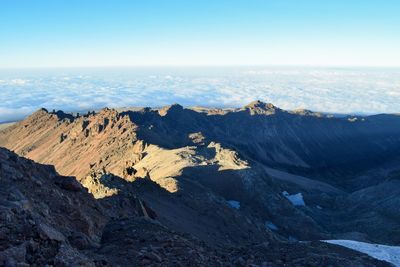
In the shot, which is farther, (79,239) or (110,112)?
(110,112)

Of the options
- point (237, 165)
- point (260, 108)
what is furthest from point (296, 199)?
point (260, 108)

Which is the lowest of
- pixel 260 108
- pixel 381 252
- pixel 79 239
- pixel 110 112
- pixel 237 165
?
pixel 260 108

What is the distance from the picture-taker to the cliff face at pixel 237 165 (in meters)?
41.8

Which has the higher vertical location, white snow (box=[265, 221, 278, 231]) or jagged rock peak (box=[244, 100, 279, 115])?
white snow (box=[265, 221, 278, 231])

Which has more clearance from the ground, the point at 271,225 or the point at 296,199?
the point at 271,225

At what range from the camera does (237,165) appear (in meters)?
66.2

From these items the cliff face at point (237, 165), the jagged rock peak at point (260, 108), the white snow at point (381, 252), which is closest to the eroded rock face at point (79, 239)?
the white snow at point (381, 252)

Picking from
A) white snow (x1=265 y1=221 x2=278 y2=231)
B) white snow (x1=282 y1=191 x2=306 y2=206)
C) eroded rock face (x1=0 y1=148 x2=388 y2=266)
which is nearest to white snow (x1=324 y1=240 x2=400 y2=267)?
eroded rock face (x1=0 y1=148 x2=388 y2=266)

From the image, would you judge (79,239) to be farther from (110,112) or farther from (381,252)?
(110,112)

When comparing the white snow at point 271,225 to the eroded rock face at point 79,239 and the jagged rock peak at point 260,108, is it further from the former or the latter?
the jagged rock peak at point 260,108

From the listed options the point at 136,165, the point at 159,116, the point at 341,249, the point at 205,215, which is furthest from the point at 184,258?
the point at 159,116

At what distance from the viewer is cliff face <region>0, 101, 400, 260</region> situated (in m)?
41.8

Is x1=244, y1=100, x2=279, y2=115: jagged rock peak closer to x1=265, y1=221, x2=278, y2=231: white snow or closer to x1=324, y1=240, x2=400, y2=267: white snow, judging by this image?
x1=265, y1=221, x2=278, y2=231: white snow

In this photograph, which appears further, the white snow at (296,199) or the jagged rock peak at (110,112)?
the jagged rock peak at (110,112)
